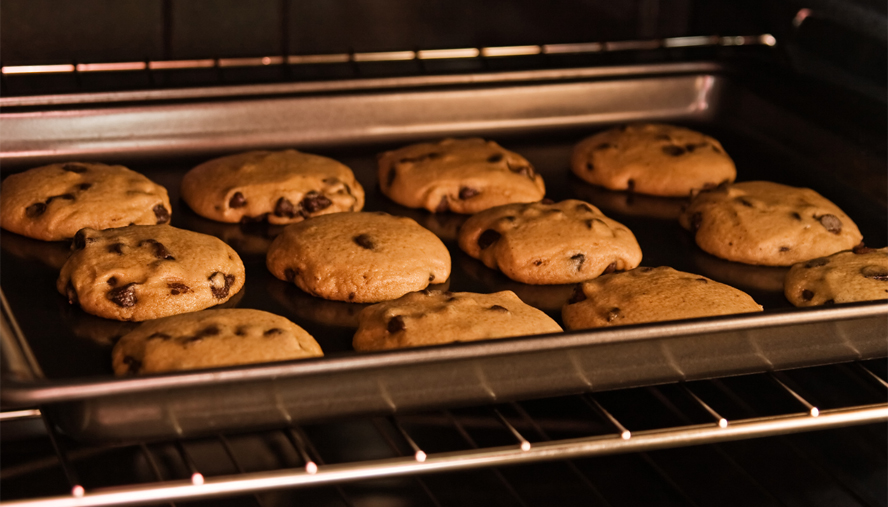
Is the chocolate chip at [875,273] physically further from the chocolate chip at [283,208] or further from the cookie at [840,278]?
the chocolate chip at [283,208]

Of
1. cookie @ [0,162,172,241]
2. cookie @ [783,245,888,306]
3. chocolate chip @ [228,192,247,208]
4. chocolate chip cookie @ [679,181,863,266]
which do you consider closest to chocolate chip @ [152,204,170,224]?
cookie @ [0,162,172,241]

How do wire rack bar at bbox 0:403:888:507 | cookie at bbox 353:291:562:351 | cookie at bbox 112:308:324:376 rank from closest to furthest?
wire rack bar at bbox 0:403:888:507 < cookie at bbox 112:308:324:376 < cookie at bbox 353:291:562:351

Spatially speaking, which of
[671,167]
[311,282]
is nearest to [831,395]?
[671,167]

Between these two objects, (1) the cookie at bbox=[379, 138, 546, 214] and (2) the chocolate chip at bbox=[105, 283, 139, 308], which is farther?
(1) the cookie at bbox=[379, 138, 546, 214]

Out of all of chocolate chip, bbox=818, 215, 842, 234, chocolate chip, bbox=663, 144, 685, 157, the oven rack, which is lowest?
the oven rack

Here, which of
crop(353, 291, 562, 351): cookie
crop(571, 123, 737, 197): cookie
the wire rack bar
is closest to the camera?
the wire rack bar

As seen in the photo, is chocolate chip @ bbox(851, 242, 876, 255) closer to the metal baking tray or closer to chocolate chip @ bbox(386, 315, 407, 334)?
the metal baking tray

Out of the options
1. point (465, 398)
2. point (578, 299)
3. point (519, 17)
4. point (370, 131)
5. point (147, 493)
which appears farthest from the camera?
point (519, 17)

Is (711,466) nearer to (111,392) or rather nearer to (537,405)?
(537,405)
